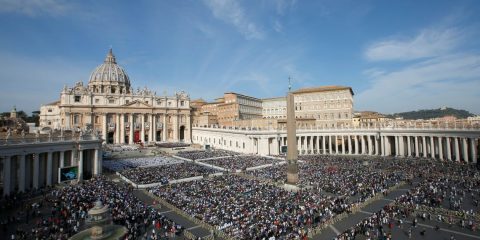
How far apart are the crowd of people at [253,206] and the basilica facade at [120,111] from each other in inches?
1619

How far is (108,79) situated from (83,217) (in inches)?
2832

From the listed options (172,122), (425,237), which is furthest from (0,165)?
(172,122)

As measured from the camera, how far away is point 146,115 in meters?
72.6

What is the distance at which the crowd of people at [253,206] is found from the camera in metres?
16.7

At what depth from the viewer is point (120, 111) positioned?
68.6 m

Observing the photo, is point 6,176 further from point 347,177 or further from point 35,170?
point 347,177

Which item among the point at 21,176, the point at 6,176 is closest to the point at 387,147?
the point at 21,176

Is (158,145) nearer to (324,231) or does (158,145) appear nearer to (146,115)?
(146,115)

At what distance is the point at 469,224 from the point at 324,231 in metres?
8.65

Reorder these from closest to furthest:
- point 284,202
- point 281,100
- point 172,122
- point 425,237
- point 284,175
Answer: point 425,237 → point 284,202 → point 284,175 → point 172,122 → point 281,100

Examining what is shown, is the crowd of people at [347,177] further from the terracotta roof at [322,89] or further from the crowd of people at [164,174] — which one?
the terracotta roof at [322,89]

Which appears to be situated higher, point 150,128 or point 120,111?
point 120,111

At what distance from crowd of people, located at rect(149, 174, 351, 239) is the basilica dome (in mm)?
63723

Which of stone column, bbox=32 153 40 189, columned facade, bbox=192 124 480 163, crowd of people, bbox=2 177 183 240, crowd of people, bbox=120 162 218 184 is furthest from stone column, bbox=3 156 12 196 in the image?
columned facade, bbox=192 124 480 163
